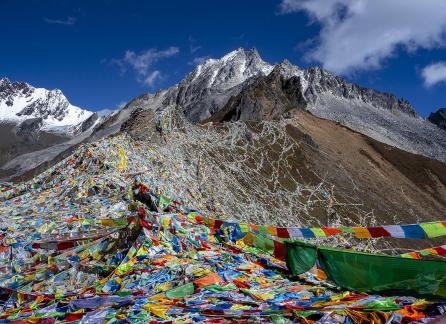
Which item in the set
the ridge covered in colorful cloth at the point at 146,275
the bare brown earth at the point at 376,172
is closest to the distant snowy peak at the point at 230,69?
the bare brown earth at the point at 376,172

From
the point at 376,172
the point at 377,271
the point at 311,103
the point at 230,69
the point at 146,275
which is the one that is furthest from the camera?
the point at 230,69

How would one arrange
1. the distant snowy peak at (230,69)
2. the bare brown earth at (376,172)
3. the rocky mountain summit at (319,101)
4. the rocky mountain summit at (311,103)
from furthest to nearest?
the distant snowy peak at (230,69) → the rocky mountain summit at (319,101) → the rocky mountain summit at (311,103) → the bare brown earth at (376,172)

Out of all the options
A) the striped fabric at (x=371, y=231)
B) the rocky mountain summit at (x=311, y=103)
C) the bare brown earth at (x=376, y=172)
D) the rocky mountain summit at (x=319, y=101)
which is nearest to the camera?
the striped fabric at (x=371, y=231)

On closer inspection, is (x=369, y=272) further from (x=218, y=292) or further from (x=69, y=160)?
(x=69, y=160)

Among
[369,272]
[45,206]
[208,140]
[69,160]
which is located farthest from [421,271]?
[208,140]

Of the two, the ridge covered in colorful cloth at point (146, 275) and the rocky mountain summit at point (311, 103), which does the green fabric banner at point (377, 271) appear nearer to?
the ridge covered in colorful cloth at point (146, 275)

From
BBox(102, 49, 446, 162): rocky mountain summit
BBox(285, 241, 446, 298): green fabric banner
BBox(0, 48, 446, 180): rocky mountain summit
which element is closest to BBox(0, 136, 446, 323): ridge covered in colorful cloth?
BBox(285, 241, 446, 298): green fabric banner

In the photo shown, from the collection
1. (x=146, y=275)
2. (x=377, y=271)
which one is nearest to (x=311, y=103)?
(x=146, y=275)

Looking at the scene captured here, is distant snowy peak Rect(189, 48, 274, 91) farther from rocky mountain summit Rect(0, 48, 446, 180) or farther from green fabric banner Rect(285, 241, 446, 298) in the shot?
green fabric banner Rect(285, 241, 446, 298)

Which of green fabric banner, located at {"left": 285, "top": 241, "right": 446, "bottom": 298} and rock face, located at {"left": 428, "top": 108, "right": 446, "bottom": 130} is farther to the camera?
rock face, located at {"left": 428, "top": 108, "right": 446, "bottom": 130}

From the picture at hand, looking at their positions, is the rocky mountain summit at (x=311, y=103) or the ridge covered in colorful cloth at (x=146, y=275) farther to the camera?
the rocky mountain summit at (x=311, y=103)

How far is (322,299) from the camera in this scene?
6621 mm

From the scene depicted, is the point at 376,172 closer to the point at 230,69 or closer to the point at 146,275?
the point at 146,275

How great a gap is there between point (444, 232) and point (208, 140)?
18.4 m
